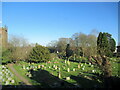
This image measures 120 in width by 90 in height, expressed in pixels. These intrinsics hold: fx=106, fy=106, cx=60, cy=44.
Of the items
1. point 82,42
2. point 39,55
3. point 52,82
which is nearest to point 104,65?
point 52,82

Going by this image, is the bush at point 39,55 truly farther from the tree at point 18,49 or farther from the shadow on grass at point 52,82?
the shadow on grass at point 52,82

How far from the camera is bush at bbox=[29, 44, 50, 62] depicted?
51.3ft

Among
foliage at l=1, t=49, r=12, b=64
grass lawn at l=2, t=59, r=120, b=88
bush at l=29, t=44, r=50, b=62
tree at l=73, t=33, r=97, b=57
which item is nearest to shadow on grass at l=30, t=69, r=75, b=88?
grass lawn at l=2, t=59, r=120, b=88

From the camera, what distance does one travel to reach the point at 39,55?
16078 mm

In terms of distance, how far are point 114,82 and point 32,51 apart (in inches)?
532

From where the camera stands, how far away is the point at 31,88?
5.49 meters

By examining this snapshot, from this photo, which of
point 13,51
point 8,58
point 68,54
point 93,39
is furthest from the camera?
point 68,54

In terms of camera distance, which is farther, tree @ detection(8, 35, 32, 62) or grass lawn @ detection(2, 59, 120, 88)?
tree @ detection(8, 35, 32, 62)

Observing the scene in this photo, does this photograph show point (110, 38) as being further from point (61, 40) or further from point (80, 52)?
point (61, 40)

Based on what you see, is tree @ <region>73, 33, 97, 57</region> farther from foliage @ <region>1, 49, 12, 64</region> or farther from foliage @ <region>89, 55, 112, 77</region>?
foliage @ <region>89, 55, 112, 77</region>

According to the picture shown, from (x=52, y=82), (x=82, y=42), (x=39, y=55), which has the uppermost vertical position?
(x=82, y=42)

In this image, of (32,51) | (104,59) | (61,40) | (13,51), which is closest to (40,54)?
(32,51)

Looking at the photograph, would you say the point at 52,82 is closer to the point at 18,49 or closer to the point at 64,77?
the point at 64,77

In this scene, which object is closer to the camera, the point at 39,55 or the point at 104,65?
the point at 104,65
